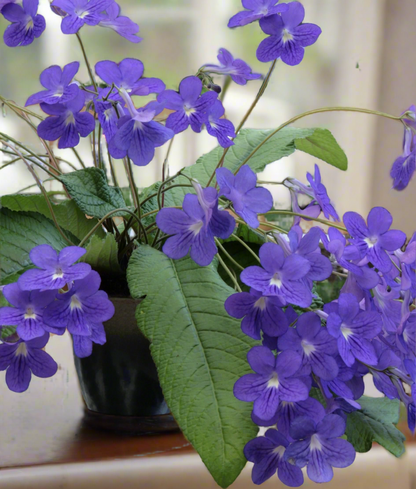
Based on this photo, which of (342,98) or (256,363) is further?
(342,98)

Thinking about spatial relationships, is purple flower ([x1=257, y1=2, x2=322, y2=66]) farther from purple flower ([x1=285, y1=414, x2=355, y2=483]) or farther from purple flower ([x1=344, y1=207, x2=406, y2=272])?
purple flower ([x1=285, y1=414, x2=355, y2=483])

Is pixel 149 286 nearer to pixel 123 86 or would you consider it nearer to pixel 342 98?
pixel 123 86

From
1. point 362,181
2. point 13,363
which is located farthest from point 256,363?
point 362,181

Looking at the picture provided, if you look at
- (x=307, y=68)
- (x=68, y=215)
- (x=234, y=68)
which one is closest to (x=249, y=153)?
(x=234, y=68)

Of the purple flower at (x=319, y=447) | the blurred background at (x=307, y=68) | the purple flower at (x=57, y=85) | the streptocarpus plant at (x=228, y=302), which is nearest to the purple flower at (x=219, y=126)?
the streptocarpus plant at (x=228, y=302)

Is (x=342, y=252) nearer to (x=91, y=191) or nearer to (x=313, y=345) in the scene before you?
(x=313, y=345)

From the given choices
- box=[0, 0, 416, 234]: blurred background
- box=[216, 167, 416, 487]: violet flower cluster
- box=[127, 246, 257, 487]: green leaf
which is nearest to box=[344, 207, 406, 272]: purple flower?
box=[216, 167, 416, 487]: violet flower cluster
